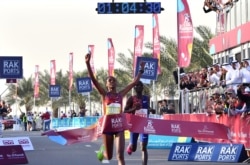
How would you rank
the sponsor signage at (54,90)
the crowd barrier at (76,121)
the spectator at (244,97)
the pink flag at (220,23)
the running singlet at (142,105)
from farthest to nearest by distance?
the sponsor signage at (54,90) < the crowd barrier at (76,121) < the pink flag at (220,23) < the spectator at (244,97) < the running singlet at (142,105)

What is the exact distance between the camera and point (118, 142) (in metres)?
13.0

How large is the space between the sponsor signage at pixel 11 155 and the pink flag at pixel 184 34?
36.4ft

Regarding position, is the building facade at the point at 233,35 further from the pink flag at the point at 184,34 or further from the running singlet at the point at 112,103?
the running singlet at the point at 112,103

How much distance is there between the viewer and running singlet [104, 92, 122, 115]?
13094 millimetres

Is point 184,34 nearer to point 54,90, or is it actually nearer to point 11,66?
point 11,66

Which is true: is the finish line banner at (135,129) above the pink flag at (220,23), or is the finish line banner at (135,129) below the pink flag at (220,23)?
below

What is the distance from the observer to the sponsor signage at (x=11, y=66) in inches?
1015

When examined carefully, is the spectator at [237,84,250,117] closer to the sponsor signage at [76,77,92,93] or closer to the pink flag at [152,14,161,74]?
the pink flag at [152,14,161,74]

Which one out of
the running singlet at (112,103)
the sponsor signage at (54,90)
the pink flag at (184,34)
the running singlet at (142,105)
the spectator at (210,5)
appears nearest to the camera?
the running singlet at (112,103)

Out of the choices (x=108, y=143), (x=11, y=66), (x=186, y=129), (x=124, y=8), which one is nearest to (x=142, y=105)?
(x=186, y=129)

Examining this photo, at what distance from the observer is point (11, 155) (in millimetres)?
18328

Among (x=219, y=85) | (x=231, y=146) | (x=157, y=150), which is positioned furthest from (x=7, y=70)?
(x=231, y=146)

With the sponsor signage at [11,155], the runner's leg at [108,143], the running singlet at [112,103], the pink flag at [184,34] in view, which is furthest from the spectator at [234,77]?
the runner's leg at [108,143]

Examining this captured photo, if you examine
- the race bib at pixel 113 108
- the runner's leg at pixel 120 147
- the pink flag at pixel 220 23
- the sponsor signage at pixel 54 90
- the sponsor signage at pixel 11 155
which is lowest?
the sponsor signage at pixel 11 155
